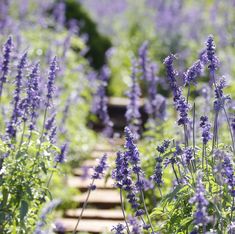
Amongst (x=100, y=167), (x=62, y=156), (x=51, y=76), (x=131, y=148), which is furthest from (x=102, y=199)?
(x=131, y=148)

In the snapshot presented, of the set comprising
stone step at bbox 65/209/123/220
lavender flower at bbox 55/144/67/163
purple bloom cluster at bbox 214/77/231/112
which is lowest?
stone step at bbox 65/209/123/220

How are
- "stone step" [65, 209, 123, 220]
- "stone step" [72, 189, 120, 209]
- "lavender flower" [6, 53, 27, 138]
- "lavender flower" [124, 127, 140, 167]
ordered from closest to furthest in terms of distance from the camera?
"lavender flower" [124, 127, 140, 167] < "lavender flower" [6, 53, 27, 138] < "stone step" [65, 209, 123, 220] < "stone step" [72, 189, 120, 209]

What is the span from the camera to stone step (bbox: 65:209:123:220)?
7.43m

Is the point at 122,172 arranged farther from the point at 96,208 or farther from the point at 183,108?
the point at 96,208

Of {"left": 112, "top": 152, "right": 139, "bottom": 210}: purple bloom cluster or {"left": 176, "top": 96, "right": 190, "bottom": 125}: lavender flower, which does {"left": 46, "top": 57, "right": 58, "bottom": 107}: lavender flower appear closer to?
{"left": 112, "top": 152, "right": 139, "bottom": 210}: purple bloom cluster

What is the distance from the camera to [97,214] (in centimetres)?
752

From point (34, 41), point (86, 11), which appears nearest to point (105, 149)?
point (34, 41)

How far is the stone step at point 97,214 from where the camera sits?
743 cm

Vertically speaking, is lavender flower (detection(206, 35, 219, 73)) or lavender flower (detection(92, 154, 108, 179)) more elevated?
lavender flower (detection(206, 35, 219, 73))

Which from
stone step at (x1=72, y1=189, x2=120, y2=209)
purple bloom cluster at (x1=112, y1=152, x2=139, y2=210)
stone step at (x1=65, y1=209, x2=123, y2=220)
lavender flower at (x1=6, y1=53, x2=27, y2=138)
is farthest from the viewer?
stone step at (x1=72, y1=189, x2=120, y2=209)

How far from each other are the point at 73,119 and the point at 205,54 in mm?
6545

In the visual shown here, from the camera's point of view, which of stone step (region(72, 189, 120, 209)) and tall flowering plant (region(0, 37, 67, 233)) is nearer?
tall flowering plant (region(0, 37, 67, 233))

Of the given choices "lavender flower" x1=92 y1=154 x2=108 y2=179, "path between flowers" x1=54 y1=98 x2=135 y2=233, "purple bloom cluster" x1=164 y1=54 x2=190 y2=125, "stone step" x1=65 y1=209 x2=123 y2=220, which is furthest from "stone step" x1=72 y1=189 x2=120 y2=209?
"purple bloom cluster" x1=164 y1=54 x2=190 y2=125

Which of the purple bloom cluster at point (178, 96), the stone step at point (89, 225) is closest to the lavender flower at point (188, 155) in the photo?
the purple bloom cluster at point (178, 96)
